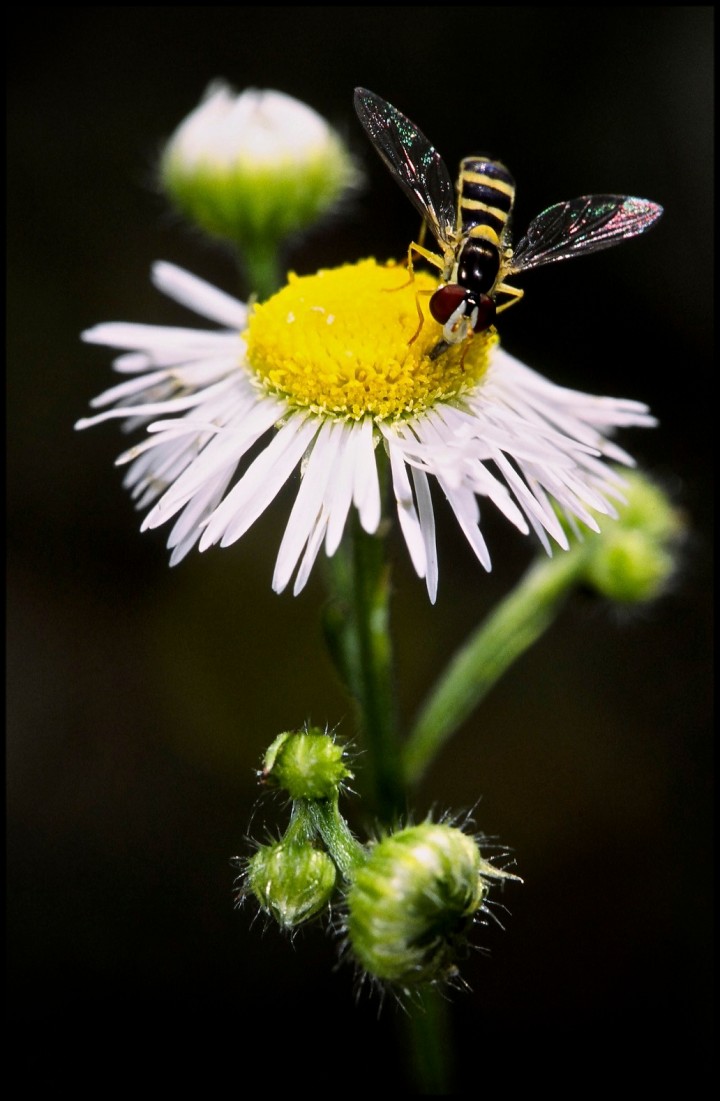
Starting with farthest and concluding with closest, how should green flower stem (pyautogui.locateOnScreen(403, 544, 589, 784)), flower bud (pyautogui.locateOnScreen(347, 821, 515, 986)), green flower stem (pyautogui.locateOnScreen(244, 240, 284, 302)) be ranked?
1. green flower stem (pyautogui.locateOnScreen(244, 240, 284, 302))
2. green flower stem (pyautogui.locateOnScreen(403, 544, 589, 784))
3. flower bud (pyautogui.locateOnScreen(347, 821, 515, 986))

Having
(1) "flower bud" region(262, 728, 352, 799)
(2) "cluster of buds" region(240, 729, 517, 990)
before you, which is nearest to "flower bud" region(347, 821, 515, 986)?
(2) "cluster of buds" region(240, 729, 517, 990)

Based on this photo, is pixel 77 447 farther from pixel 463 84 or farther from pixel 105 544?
pixel 463 84

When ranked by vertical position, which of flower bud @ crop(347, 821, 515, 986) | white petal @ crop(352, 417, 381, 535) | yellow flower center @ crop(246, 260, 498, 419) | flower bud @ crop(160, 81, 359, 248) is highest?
flower bud @ crop(160, 81, 359, 248)

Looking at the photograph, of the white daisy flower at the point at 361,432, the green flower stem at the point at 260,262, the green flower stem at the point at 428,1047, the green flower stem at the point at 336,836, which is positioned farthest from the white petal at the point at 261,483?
the green flower stem at the point at 428,1047

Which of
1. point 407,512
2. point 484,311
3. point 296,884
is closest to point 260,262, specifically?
point 484,311

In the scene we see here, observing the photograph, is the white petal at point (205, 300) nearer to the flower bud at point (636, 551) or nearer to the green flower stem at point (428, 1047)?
the flower bud at point (636, 551)

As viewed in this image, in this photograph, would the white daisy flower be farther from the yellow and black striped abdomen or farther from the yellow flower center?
the yellow and black striped abdomen

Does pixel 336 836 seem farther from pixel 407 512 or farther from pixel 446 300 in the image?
pixel 446 300

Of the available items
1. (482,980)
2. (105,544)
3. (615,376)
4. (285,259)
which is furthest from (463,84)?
(482,980)
